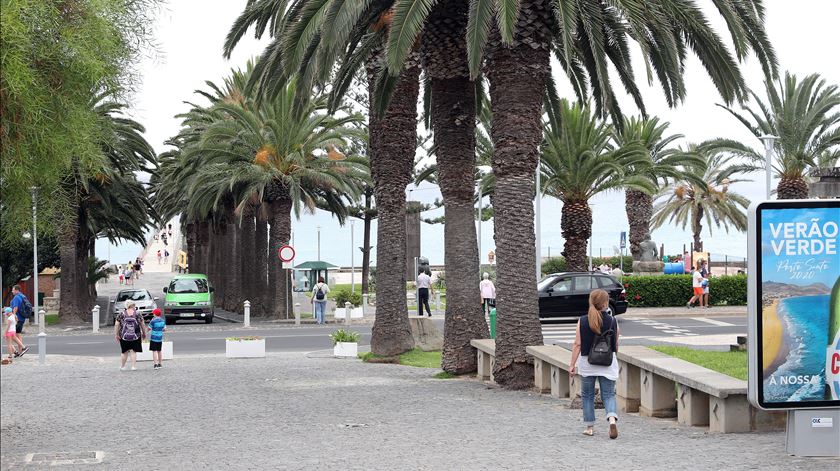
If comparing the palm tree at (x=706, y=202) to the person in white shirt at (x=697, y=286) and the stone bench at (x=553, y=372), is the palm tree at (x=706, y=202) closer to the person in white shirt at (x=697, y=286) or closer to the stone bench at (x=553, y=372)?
the person in white shirt at (x=697, y=286)

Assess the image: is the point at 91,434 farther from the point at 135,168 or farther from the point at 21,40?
the point at 135,168

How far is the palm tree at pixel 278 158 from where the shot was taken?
40625mm

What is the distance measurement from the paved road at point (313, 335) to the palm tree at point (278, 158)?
188 inches

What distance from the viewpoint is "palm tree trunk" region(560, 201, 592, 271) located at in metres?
40.8

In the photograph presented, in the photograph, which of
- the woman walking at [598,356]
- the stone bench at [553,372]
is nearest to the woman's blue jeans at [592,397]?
the woman walking at [598,356]

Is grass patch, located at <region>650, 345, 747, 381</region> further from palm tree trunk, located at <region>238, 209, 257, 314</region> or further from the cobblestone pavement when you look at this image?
palm tree trunk, located at <region>238, 209, 257, 314</region>

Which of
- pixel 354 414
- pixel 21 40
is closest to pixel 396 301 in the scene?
pixel 354 414

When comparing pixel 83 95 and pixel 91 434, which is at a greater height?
pixel 83 95

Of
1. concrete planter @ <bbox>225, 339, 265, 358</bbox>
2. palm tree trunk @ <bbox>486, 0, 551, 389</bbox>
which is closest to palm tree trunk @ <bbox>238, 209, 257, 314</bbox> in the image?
concrete planter @ <bbox>225, 339, 265, 358</bbox>

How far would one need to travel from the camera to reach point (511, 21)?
15.2 meters

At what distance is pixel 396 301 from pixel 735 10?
9437 mm

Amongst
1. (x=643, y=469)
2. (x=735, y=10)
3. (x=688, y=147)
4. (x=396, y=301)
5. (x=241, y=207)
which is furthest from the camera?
(x=688, y=147)

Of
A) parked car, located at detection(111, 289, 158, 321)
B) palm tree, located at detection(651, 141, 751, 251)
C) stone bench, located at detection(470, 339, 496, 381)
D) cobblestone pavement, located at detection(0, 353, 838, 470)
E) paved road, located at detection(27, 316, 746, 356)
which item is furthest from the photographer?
palm tree, located at detection(651, 141, 751, 251)

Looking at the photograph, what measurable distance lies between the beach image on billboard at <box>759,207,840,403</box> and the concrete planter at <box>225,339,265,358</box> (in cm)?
1808
